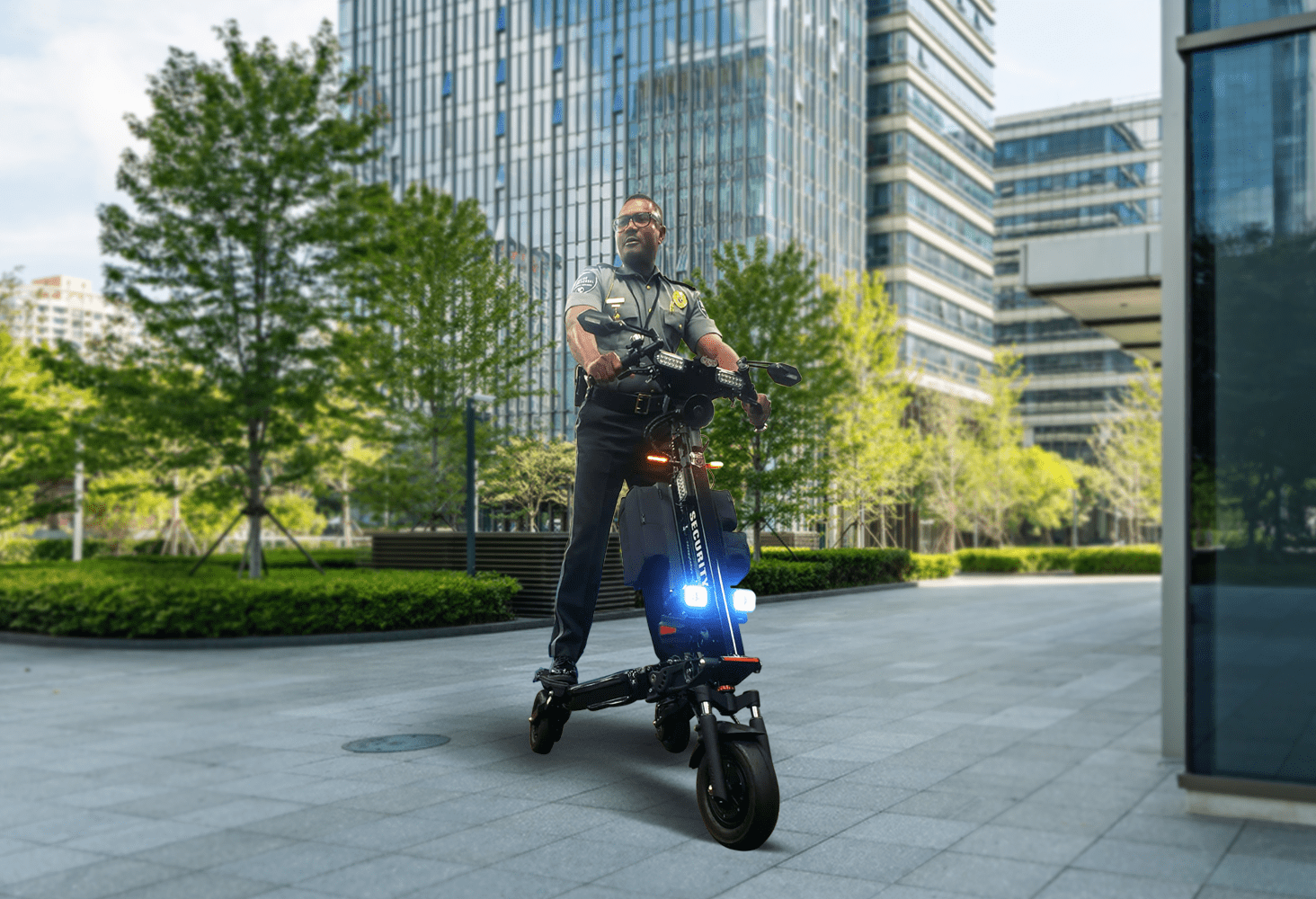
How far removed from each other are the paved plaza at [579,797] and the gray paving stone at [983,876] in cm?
1

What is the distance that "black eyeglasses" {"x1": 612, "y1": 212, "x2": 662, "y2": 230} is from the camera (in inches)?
212

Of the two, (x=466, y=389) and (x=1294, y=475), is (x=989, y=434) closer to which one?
(x=466, y=389)

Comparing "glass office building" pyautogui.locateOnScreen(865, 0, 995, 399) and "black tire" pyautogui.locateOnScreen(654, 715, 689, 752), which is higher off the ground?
"glass office building" pyautogui.locateOnScreen(865, 0, 995, 399)

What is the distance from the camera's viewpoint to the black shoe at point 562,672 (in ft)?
18.3

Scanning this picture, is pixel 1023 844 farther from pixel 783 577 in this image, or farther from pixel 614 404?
pixel 783 577

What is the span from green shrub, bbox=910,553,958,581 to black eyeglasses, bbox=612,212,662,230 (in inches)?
1063

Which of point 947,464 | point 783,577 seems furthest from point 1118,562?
point 783,577

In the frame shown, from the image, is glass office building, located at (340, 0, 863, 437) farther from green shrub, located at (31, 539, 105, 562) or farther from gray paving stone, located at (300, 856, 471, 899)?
gray paving stone, located at (300, 856, 471, 899)

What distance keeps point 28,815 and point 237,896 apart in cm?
172

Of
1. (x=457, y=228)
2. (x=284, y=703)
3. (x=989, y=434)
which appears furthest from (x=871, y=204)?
(x=284, y=703)

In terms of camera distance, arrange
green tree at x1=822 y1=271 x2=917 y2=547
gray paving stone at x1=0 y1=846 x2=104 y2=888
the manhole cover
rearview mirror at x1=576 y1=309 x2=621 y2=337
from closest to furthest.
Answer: gray paving stone at x1=0 y1=846 x2=104 y2=888 < rearview mirror at x1=576 y1=309 x2=621 y2=337 < the manhole cover < green tree at x1=822 y1=271 x2=917 y2=547

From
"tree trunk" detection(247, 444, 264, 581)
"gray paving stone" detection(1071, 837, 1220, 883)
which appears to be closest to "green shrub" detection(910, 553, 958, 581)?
"tree trunk" detection(247, 444, 264, 581)

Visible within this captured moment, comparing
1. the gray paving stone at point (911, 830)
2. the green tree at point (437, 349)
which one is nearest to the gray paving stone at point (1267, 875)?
the gray paving stone at point (911, 830)

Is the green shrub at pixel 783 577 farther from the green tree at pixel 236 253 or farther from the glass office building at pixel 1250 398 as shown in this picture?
the glass office building at pixel 1250 398
